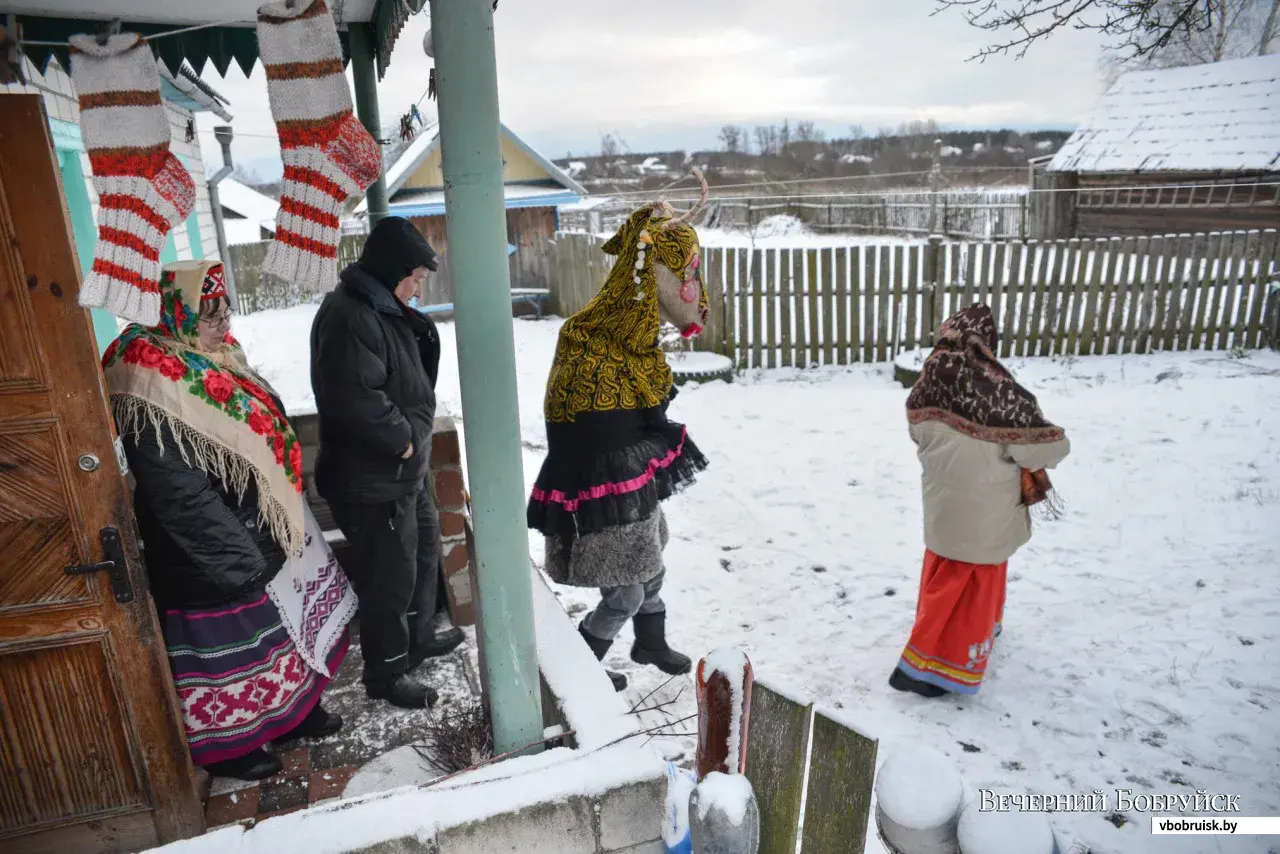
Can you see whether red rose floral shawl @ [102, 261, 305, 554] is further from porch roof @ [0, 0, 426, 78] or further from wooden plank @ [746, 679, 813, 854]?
wooden plank @ [746, 679, 813, 854]

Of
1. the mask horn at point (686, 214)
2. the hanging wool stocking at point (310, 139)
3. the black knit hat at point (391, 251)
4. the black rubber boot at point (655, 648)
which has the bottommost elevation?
the black rubber boot at point (655, 648)

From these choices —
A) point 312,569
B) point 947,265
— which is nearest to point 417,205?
point 947,265

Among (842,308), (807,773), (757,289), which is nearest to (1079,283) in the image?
(842,308)

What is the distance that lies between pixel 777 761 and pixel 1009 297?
8617 mm

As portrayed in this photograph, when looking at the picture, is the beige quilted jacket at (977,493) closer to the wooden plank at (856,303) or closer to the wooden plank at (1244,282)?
the wooden plank at (856,303)

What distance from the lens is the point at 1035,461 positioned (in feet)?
10.9

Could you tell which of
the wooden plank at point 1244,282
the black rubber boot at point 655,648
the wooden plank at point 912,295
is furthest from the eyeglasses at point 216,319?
the wooden plank at point 1244,282

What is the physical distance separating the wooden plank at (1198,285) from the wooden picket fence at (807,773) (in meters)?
9.51

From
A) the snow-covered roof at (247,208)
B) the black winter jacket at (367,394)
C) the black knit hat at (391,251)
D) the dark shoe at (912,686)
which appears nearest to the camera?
the black winter jacket at (367,394)

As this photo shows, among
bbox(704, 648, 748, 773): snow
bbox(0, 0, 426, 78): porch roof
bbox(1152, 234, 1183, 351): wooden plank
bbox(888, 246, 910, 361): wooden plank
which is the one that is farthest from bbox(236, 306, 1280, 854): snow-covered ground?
bbox(0, 0, 426, 78): porch roof

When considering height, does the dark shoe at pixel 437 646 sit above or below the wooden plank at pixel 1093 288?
below

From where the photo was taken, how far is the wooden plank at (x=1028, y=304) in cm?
895

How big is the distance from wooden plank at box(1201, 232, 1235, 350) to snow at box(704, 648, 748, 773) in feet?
32.1

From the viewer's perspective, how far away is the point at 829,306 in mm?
9117
